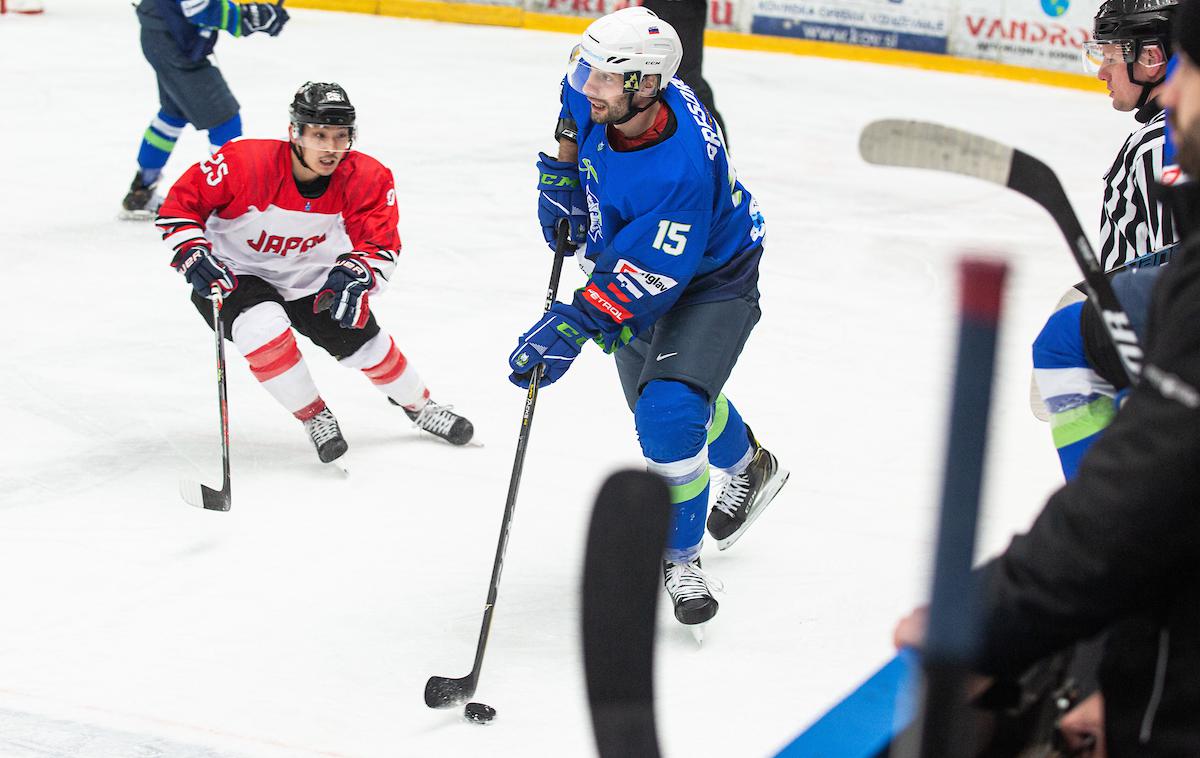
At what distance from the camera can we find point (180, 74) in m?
5.19

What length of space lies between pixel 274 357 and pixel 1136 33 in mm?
1908

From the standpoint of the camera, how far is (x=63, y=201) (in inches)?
209

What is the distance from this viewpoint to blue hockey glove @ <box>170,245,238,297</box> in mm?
3023

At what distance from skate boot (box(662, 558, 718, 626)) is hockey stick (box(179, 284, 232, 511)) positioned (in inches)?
38.6

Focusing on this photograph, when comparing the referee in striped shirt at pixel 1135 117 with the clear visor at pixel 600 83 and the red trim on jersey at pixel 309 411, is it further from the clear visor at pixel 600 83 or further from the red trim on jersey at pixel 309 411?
the red trim on jersey at pixel 309 411

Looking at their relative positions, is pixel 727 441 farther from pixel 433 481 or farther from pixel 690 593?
pixel 433 481

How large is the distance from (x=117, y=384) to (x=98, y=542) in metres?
0.95

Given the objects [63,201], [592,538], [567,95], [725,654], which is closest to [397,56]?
[63,201]

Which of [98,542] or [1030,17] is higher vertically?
[1030,17]

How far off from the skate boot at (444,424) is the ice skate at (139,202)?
7.22 feet

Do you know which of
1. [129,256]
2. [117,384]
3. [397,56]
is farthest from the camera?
[397,56]

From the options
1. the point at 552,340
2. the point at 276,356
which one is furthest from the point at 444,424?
the point at 552,340

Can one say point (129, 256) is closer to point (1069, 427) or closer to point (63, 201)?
point (63, 201)

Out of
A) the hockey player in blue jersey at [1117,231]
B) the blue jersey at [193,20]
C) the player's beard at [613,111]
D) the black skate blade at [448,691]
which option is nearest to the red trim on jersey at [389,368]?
the player's beard at [613,111]
